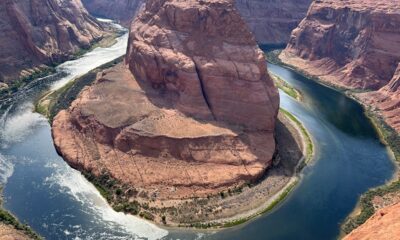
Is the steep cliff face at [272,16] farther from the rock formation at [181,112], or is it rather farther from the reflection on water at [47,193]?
the reflection on water at [47,193]

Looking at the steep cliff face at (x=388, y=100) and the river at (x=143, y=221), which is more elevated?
the steep cliff face at (x=388, y=100)

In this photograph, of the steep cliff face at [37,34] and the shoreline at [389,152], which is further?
the steep cliff face at [37,34]

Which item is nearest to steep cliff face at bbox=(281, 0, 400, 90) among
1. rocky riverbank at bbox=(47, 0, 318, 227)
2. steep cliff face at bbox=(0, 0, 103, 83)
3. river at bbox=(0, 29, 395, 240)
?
river at bbox=(0, 29, 395, 240)

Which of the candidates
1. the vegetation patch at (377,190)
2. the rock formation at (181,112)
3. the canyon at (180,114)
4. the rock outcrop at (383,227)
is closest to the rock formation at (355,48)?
the vegetation patch at (377,190)

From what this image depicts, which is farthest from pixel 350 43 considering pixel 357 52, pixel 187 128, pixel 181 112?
pixel 187 128

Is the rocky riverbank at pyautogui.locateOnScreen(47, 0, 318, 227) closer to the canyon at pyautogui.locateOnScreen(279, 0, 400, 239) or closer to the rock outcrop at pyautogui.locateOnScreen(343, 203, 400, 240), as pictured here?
the rock outcrop at pyautogui.locateOnScreen(343, 203, 400, 240)

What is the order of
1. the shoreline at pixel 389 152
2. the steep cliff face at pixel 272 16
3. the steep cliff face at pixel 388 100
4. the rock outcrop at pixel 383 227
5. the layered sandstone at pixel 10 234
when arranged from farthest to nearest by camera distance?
1. the steep cliff face at pixel 272 16
2. the steep cliff face at pixel 388 100
3. the shoreline at pixel 389 152
4. the layered sandstone at pixel 10 234
5. the rock outcrop at pixel 383 227

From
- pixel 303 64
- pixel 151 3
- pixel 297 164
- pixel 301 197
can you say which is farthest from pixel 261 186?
pixel 303 64
